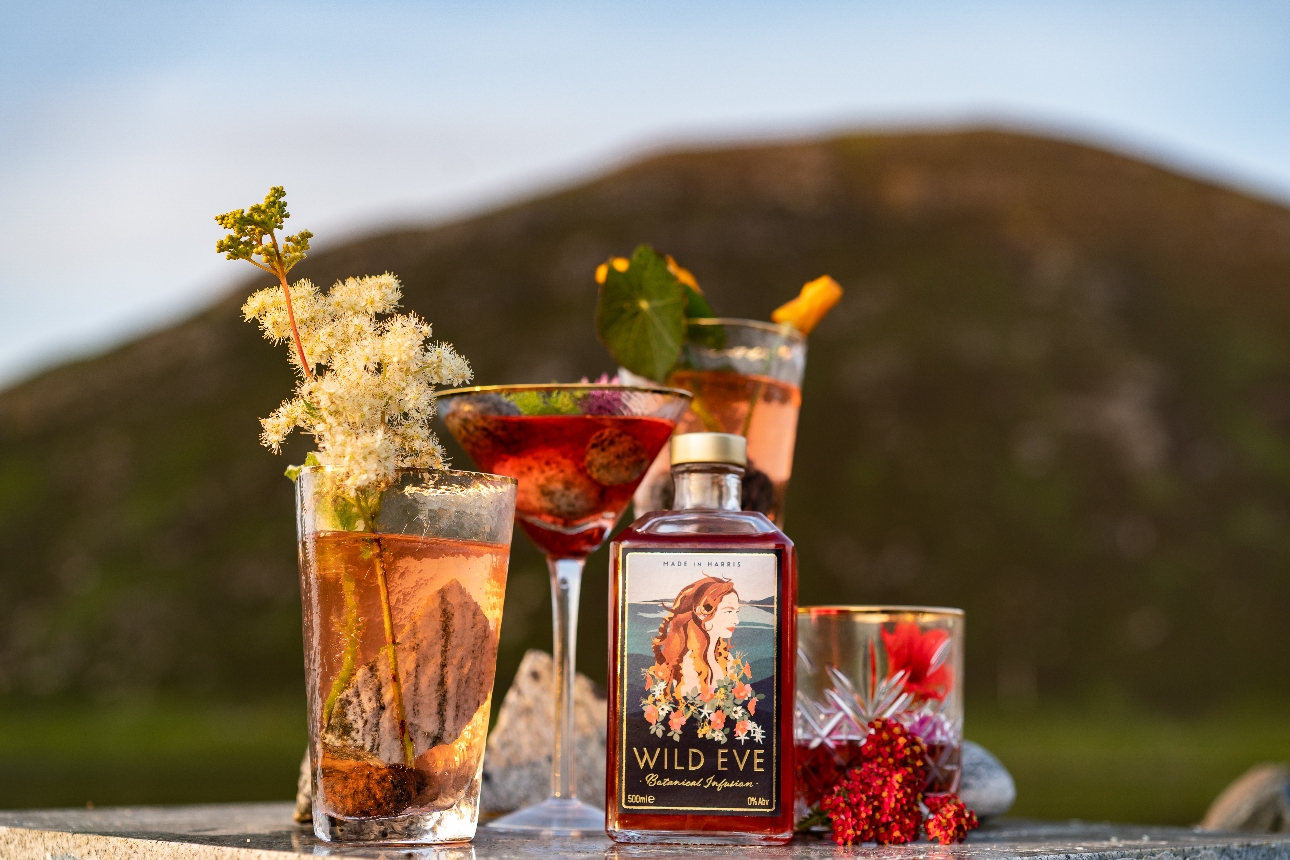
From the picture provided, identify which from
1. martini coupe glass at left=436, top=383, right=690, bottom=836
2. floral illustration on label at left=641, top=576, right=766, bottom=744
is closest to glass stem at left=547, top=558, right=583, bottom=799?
martini coupe glass at left=436, top=383, right=690, bottom=836

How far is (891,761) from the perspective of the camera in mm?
2520

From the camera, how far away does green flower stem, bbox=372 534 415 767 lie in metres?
A: 2.23

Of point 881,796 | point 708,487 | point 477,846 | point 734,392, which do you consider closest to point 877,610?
point 881,796

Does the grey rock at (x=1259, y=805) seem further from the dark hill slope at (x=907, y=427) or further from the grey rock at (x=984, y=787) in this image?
the dark hill slope at (x=907, y=427)

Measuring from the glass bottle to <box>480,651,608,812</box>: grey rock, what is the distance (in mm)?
937

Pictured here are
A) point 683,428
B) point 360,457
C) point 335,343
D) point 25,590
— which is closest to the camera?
point 360,457

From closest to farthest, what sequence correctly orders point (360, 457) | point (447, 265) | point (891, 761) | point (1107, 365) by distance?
point (360, 457) → point (891, 761) → point (1107, 365) → point (447, 265)

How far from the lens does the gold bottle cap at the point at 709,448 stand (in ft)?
7.76

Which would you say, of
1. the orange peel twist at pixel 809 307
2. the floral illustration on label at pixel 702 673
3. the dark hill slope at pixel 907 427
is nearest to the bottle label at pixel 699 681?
the floral illustration on label at pixel 702 673

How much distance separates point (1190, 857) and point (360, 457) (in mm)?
1609

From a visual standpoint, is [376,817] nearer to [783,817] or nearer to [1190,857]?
[783,817]

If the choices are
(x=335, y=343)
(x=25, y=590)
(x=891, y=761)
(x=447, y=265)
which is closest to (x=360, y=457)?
Answer: (x=335, y=343)

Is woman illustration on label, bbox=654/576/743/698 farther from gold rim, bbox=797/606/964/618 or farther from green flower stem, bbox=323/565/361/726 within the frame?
green flower stem, bbox=323/565/361/726

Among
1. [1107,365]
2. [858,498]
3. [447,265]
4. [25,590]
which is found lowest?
[25,590]
